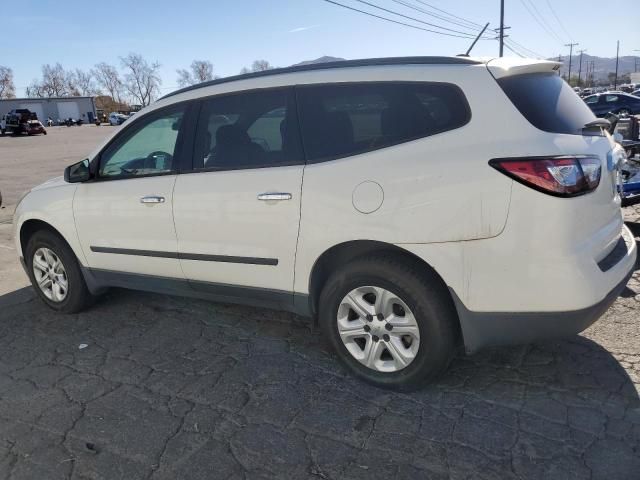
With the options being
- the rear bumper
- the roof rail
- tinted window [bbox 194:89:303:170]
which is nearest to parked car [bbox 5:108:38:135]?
the roof rail

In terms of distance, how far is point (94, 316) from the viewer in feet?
14.2

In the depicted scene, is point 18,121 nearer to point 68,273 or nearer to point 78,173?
point 68,273

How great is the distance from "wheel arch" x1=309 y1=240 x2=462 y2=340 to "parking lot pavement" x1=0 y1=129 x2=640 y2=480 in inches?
19.0

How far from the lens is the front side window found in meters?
3.61

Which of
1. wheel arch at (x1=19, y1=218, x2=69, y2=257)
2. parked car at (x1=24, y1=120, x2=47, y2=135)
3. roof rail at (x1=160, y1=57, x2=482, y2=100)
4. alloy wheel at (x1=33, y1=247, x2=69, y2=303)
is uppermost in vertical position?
parked car at (x1=24, y1=120, x2=47, y2=135)

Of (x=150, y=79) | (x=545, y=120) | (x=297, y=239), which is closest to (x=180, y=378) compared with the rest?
(x=297, y=239)

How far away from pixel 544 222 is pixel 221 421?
1.94 meters

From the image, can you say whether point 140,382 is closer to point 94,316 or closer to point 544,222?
point 94,316

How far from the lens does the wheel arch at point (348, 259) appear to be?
2.73m

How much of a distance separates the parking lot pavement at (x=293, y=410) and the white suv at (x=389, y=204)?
348mm

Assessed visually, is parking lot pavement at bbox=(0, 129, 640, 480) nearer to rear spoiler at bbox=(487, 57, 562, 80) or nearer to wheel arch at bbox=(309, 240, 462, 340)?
wheel arch at bbox=(309, 240, 462, 340)

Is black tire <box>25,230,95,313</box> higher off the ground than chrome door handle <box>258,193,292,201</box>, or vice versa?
chrome door handle <box>258,193,292,201</box>

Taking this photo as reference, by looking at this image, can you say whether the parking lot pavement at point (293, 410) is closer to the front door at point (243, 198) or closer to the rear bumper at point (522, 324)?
the rear bumper at point (522, 324)

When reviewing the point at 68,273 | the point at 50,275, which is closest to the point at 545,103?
the point at 68,273
